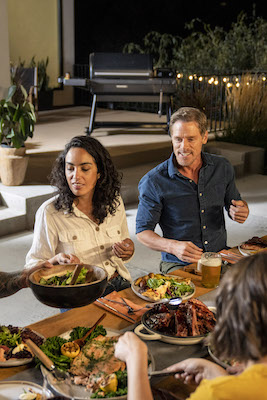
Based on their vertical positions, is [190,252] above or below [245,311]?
below

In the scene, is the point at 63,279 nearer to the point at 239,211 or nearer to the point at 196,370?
the point at 196,370

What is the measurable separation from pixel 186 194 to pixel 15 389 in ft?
5.29

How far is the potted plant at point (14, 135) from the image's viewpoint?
189 inches

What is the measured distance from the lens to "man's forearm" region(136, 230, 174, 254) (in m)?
A: 2.52

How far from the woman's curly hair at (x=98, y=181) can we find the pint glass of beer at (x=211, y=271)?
54cm

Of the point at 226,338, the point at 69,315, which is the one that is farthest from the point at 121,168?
the point at 226,338

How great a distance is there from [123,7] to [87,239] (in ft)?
37.1

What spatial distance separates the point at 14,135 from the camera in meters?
4.88

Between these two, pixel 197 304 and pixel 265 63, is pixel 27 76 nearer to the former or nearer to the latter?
pixel 265 63

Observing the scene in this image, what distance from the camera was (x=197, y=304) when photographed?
5.89 feet

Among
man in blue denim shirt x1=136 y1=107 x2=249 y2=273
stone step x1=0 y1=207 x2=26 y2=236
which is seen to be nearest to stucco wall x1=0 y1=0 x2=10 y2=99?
stone step x1=0 y1=207 x2=26 y2=236

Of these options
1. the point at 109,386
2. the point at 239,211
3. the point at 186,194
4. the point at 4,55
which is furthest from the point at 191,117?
the point at 4,55

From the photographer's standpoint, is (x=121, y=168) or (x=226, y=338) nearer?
(x=226, y=338)

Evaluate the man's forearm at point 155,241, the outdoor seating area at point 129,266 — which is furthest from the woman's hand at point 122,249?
the man's forearm at point 155,241
